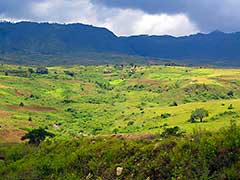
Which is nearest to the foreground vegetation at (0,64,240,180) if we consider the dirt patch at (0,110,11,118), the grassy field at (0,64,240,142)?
the grassy field at (0,64,240,142)

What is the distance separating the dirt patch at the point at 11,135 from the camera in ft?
304

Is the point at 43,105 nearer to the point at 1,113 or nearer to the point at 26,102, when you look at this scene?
the point at 26,102

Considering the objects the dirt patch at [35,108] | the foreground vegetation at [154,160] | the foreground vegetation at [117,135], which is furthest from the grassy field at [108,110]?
the foreground vegetation at [154,160]

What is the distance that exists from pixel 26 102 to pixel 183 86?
71.3m

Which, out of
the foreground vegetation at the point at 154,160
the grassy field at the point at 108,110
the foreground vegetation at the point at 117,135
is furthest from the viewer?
the grassy field at the point at 108,110

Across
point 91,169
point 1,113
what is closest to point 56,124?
point 1,113

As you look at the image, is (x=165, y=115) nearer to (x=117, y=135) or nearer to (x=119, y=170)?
(x=117, y=135)

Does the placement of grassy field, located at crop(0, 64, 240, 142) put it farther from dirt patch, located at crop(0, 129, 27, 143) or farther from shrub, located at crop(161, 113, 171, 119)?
shrub, located at crop(161, 113, 171, 119)

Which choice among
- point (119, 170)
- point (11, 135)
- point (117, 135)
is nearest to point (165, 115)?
point (11, 135)

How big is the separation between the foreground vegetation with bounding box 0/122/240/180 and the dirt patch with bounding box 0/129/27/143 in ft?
189

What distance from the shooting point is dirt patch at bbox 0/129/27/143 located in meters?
92.6

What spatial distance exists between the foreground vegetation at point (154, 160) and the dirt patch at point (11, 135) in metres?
57.6

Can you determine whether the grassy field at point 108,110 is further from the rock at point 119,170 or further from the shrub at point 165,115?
the rock at point 119,170

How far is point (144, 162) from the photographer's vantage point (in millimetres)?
25328
